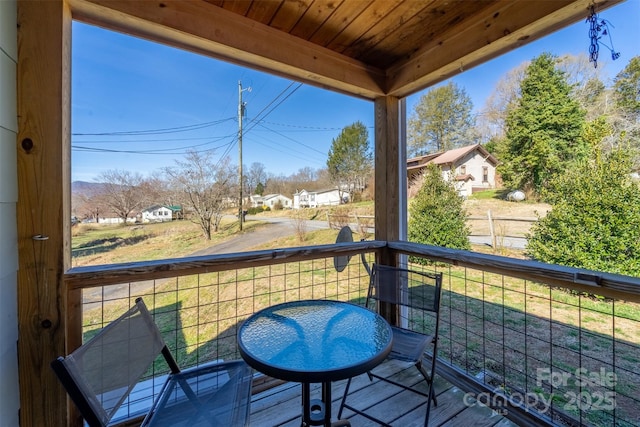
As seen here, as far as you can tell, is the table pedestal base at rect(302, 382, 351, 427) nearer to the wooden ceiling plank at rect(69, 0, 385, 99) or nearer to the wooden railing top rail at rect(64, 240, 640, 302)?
the wooden railing top rail at rect(64, 240, 640, 302)

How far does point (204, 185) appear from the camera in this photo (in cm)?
238

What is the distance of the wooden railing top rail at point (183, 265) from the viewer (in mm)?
1408

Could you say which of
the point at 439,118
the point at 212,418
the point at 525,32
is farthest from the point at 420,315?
the point at 525,32

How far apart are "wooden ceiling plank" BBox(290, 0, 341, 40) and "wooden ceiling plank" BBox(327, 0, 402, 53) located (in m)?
0.19

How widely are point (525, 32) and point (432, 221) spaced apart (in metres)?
1.46

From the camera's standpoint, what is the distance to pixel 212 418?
110cm

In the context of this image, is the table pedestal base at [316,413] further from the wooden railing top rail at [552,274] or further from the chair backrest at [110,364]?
the wooden railing top rail at [552,274]

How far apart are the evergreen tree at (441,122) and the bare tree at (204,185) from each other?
1773mm

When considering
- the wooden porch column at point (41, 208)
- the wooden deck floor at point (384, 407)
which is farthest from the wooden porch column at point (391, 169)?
the wooden porch column at point (41, 208)

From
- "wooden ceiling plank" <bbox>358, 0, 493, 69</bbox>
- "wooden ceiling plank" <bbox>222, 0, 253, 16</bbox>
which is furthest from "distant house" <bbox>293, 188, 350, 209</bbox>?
"wooden ceiling plank" <bbox>222, 0, 253, 16</bbox>

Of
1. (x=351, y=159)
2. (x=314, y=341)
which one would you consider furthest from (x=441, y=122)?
(x=314, y=341)

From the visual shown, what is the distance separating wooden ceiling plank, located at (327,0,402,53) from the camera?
5.56ft

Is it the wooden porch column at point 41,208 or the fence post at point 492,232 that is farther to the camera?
the fence post at point 492,232

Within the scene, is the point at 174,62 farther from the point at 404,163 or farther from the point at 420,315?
the point at 420,315
